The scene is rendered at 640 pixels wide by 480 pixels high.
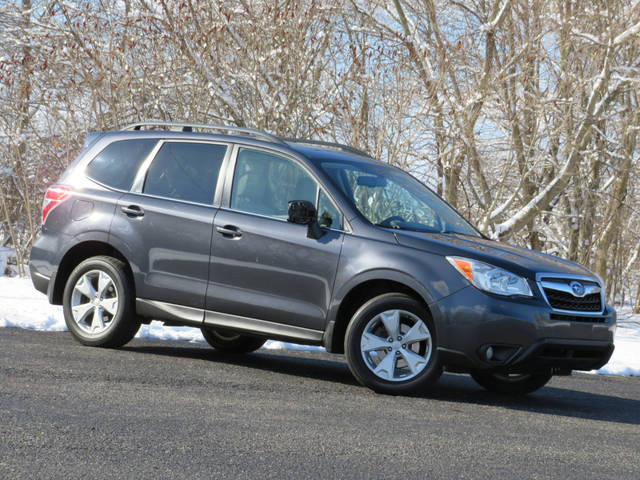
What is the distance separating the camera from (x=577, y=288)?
6.56 metres

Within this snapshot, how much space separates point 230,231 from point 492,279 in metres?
2.07

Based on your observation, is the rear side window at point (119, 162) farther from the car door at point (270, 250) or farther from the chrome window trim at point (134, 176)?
the car door at point (270, 250)

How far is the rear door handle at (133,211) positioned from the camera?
25.1 feet

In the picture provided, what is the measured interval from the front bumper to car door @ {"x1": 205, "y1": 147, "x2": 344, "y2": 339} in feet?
3.08

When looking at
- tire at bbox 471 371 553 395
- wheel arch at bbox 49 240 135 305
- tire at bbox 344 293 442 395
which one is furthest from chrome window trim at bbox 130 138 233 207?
tire at bbox 471 371 553 395

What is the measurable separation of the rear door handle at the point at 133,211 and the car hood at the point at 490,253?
7.37 ft

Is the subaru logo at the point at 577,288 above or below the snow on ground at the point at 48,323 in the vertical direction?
above

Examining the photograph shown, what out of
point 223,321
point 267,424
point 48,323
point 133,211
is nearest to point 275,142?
point 133,211

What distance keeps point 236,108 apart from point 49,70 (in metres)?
3.41

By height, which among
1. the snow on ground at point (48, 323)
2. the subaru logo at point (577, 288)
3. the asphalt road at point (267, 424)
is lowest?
the snow on ground at point (48, 323)

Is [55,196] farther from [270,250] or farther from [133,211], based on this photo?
[270,250]

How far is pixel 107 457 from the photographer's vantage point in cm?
419

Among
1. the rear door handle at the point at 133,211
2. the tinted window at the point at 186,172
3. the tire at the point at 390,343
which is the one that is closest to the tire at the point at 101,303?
the rear door handle at the point at 133,211

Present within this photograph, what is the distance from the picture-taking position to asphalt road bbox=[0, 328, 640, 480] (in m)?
4.24
